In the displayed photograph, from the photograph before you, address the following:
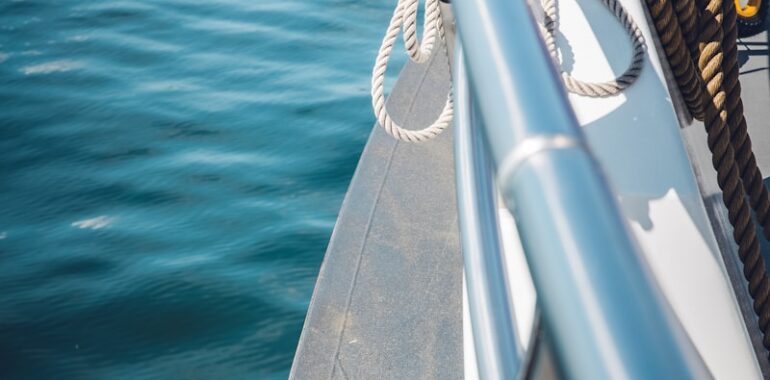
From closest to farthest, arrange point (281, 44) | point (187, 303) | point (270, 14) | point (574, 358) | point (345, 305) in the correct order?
point (574, 358)
point (345, 305)
point (187, 303)
point (281, 44)
point (270, 14)

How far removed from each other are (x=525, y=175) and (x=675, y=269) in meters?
0.53

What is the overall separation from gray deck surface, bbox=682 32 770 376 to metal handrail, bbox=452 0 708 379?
665 millimetres

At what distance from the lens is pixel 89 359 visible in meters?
2.45

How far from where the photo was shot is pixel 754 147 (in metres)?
2.43

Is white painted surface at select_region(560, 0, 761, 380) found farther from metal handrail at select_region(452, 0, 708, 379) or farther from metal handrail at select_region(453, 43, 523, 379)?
metal handrail at select_region(452, 0, 708, 379)

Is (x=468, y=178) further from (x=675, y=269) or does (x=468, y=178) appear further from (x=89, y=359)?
(x=89, y=359)

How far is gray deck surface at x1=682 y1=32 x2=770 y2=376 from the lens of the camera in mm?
1125

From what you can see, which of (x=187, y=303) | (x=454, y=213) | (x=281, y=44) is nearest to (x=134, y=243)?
(x=187, y=303)

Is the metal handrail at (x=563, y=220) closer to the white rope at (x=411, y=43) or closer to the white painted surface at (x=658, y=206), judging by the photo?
the white painted surface at (x=658, y=206)

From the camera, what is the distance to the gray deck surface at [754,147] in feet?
3.69

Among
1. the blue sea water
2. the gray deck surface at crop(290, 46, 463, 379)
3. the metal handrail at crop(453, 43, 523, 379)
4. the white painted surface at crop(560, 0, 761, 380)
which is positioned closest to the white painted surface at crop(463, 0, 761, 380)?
the white painted surface at crop(560, 0, 761, 380)

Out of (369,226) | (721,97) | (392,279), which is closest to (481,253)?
(721,97)

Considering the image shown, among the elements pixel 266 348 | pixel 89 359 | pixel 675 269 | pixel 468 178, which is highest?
pixel 468 178

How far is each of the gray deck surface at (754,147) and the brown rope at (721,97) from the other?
0.05m
